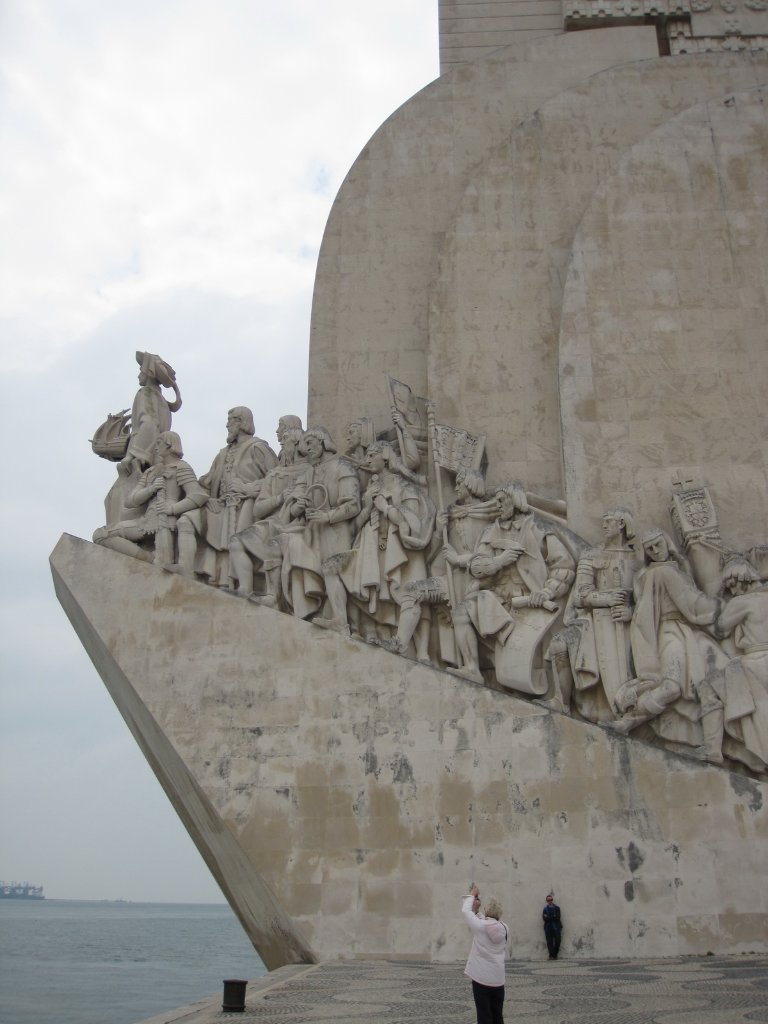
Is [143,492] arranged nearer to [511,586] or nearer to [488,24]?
[511,586]

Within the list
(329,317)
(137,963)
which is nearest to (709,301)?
(329,317)

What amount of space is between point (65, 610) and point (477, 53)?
8104 millimetres

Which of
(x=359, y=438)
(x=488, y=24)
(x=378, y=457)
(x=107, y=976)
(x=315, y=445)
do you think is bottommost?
(x=107, y=976)

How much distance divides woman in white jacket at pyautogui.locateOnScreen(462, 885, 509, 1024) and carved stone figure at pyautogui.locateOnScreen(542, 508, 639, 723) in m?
3.98

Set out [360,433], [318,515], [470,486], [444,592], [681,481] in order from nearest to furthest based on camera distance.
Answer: [444,592] → [318,515] → [470,486] → [681,481] → [360,433]

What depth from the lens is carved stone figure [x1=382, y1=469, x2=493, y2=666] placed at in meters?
8.73

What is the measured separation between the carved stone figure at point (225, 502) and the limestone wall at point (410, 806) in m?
0.85

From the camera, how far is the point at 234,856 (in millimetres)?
8133

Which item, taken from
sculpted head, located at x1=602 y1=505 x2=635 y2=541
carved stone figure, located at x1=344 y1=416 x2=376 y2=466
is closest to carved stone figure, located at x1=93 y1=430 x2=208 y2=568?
carved stone figure, located at x1=344 y1=416 x2=376 y2=466

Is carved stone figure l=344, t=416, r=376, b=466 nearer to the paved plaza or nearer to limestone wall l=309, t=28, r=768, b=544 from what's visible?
limestone wall l=309, t=28, r=768, b=544

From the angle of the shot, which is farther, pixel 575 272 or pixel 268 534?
pixel 575 272

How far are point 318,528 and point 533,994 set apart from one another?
186 inches

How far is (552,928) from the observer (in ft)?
23.7

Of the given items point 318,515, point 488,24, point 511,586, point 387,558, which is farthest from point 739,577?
point 488,24
